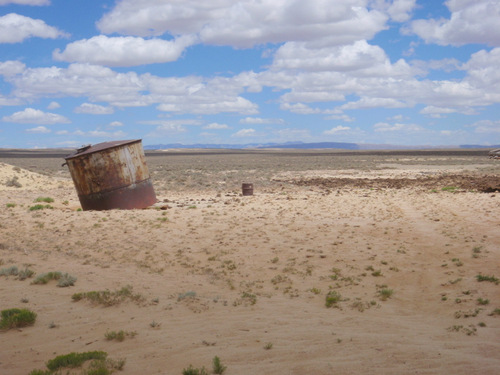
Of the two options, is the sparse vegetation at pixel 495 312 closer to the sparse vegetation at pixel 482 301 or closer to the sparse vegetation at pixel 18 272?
the sparse vegetation at pixel 482 301

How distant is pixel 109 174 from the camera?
1630cm

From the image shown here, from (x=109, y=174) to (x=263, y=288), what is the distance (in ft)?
30.6

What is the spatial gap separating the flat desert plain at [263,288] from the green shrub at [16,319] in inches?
3.7

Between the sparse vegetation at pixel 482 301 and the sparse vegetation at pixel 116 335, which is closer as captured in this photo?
the sparse vegetation at pixel 116 335

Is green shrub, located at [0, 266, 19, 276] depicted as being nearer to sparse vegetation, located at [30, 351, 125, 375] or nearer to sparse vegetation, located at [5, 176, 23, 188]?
sparse vegetation, located at [30, 351, 125, 375]

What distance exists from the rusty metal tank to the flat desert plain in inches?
36.9

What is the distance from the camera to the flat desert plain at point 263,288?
5750 millimetres

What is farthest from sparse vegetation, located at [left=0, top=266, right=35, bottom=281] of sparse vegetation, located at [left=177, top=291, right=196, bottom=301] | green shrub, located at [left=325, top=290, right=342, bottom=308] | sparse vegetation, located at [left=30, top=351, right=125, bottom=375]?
green shrub, located at [left=325, top=290, right=342, bottom=308]

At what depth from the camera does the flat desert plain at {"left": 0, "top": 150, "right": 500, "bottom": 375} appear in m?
5.75

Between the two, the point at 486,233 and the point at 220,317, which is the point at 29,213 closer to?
the point at 220,317

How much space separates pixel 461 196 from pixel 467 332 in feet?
43.5

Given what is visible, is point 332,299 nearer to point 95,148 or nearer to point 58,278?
point 58,278

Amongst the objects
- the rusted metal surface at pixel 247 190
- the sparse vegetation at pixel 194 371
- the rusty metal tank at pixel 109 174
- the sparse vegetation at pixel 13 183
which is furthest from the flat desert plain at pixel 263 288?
the sparse vegetation at pixel 13 183

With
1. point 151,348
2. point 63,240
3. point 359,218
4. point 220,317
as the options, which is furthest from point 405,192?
point 151,348
